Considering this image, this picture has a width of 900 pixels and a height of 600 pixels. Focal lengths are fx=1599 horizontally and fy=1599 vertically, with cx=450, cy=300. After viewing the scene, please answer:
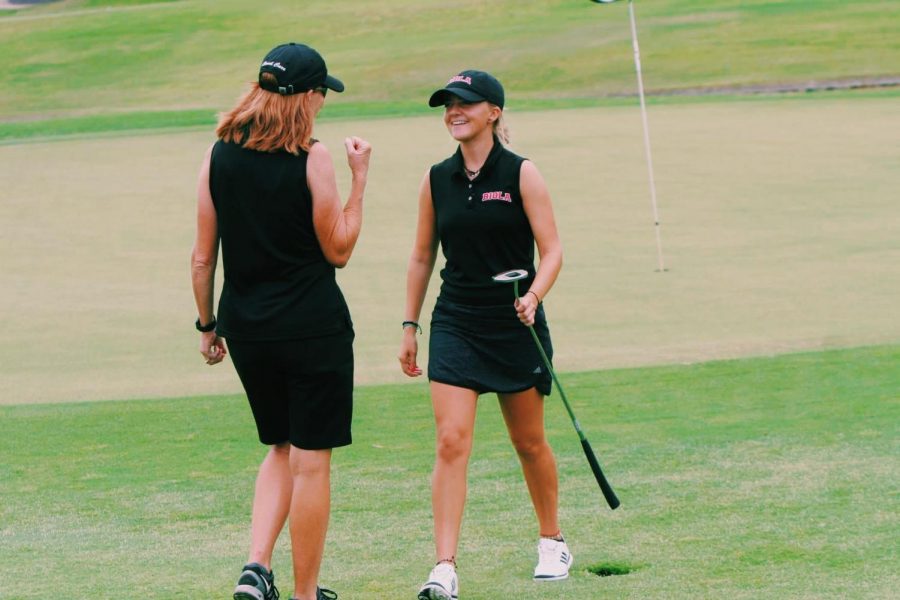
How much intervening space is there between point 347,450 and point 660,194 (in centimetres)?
808

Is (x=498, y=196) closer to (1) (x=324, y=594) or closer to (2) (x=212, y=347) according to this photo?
(2) (x=212, y=347)

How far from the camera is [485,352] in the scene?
525 centimetres

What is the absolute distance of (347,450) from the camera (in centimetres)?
720

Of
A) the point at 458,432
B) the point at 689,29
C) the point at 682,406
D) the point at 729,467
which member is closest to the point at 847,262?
the point at 682,406

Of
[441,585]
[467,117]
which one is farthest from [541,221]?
[441,585]

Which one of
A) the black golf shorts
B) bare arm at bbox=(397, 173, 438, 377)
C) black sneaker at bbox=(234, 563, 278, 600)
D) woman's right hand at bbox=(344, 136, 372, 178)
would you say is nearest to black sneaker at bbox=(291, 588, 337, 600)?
black sneaker at bbox=(234, 563, 278, 600)

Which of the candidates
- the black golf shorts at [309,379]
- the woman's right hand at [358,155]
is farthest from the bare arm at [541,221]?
the black golf shorts at [309,379]

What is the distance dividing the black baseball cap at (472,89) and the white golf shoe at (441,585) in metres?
1.52

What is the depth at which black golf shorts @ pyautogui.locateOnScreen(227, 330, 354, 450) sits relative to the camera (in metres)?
4.68

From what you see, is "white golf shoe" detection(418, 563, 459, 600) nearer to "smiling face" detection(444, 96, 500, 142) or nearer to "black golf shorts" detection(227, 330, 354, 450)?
"black golf shorts" detection(227, 330, 354, 450)

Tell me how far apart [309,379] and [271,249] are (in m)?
0.40

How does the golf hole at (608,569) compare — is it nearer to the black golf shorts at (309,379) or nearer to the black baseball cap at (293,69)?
the black golf shorts at (309,379)

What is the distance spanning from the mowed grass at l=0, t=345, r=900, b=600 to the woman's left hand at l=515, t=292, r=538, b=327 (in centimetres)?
82

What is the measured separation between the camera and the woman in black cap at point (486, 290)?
17.0ft
